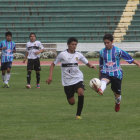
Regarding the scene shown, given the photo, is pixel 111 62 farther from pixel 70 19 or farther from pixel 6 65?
pixel 70 19

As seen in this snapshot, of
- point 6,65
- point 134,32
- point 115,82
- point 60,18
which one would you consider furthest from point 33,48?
point 60,18

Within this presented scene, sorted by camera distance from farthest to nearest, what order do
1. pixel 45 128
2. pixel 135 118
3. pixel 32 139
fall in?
pixel 135 118 < pixel 45 128 < pixel 32 139

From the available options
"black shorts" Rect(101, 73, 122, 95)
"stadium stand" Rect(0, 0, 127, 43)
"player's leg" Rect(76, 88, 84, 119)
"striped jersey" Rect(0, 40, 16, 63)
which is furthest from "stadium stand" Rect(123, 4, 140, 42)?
"player's leg" Rect(76, 88, 84, 119)

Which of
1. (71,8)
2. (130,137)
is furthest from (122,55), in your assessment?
(71,8)

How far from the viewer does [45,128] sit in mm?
9422

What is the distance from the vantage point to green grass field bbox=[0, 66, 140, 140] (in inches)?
343

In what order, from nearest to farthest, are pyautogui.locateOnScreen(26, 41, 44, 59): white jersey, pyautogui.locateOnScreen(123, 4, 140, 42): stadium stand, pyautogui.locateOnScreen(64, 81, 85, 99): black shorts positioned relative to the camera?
pyautogui.locateOnScreen(64, 81, 85, 99): black shorts
pyautogui.locateOnScreen(26, 41, 44, 59): white jersey
pyautogui.locateOnScreen(123, 4, 140, 42): stadium stand

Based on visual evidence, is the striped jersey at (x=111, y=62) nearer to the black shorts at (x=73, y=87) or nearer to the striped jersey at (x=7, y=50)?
the black shorts at (x=73, y=87)

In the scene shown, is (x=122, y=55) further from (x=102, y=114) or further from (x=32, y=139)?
(x=32, y=139)

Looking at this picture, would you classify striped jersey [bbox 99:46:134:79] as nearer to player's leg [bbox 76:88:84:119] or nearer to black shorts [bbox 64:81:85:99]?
black shorts [bbox 64:81:85:99]

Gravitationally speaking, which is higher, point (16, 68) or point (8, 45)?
point (8, 45)

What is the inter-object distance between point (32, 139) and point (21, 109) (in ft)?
14.7

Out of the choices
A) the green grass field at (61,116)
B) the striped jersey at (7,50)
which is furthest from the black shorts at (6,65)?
the green grass field at (61,116)

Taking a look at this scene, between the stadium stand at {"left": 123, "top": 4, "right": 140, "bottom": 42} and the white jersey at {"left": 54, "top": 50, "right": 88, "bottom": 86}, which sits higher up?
the white jersey at {"left": 54, "top": 50, "right": 88, "bottom": 86}
